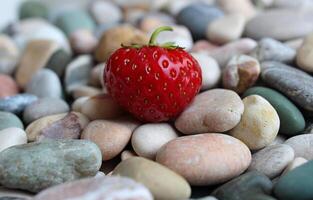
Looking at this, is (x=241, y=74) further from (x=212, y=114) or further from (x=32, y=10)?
(x=32, y=10)

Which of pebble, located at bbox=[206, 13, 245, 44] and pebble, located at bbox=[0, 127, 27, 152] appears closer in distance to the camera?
pebble, located at bbox=[0, 127, 27, 152]

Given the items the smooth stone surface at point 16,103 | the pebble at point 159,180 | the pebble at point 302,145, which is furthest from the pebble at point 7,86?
the pebble at point 302,145

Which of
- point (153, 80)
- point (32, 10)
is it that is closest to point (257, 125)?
point (153, 80)

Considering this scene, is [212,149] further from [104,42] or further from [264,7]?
[264,7]

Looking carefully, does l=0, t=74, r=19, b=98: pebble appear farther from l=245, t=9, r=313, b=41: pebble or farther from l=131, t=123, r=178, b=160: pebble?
l=245, t=9, r=313, b=41: pebble

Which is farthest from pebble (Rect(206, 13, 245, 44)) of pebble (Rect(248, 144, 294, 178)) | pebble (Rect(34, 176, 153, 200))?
pebble (Rect(34, 176, 153, 200))

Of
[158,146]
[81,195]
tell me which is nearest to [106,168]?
[158,146]
